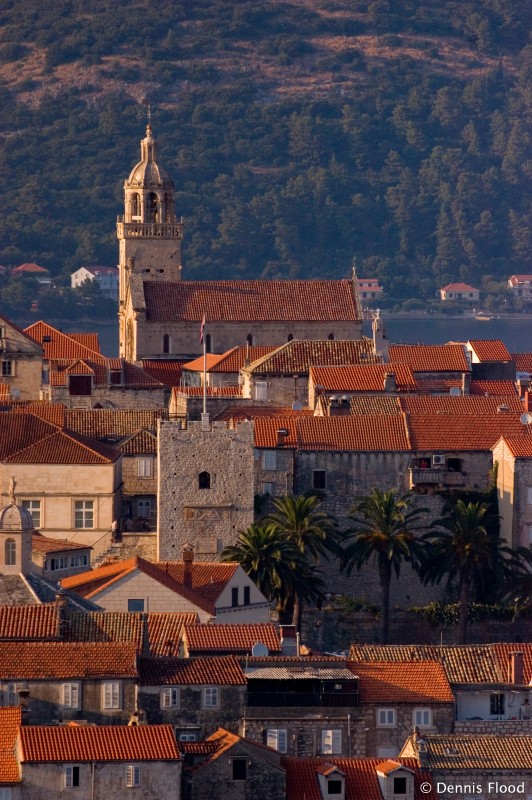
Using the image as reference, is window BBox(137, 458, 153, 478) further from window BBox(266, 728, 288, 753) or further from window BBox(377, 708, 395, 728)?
window BBox(266, 728, 288, 753)

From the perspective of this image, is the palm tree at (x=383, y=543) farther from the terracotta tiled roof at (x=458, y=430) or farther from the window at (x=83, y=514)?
the window at (x=83, y=514)

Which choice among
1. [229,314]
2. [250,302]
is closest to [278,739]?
[229,314]

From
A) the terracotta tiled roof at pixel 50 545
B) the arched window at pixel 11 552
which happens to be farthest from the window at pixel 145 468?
the arched window at pixel 11 552

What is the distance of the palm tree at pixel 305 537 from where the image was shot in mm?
85312

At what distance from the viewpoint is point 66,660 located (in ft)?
213

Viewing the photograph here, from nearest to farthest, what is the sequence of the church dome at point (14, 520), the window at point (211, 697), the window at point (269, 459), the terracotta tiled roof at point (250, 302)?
the window at point (211, 697) → the church dome at point (14, 520) → the window at point (269, 459) → the terracotta tiled roof at point (250, 302)

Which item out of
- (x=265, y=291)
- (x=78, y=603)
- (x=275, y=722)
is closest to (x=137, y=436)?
(x=78, y=603)

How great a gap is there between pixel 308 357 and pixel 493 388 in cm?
813

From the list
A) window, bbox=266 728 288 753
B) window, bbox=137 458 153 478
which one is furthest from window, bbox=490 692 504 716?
window, bbox=137 458 153 478

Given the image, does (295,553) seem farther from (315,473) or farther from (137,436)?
(137,436)

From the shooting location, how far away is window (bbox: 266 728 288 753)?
2534 inches

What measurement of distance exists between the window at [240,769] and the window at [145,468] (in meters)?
37.6

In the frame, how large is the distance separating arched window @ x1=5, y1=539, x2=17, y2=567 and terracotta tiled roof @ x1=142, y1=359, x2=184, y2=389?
162 feet

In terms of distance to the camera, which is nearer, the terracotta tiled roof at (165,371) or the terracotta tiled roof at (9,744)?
the terracotta tiled roof at (9,744)
